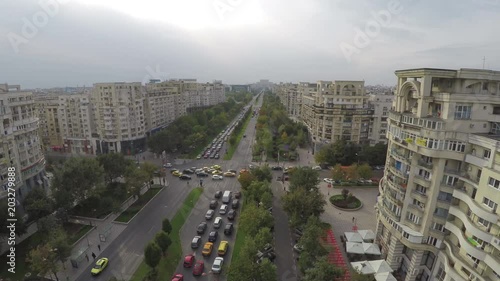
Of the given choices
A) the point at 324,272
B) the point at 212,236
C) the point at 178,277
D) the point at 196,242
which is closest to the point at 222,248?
the point at 212,236

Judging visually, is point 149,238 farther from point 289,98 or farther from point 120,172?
point 289,98

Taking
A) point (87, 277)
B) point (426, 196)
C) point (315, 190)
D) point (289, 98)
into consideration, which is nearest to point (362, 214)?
point (315, 190)

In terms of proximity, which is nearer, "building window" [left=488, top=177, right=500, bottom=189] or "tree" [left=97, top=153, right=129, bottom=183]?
"building window" [left=488, top=177, right=500, bottom=189]

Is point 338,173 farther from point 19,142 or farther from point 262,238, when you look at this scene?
point 19,142

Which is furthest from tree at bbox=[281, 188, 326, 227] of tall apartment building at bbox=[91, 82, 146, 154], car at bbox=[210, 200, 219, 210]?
tall apartment building at bbox=[91, 82, 146, 154]

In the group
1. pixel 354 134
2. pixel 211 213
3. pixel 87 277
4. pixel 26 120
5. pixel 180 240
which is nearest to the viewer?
pixel 87 277

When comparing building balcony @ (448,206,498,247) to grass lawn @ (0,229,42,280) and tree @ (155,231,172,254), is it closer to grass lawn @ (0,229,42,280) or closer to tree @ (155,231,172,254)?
tree @ (155,231,172,254)

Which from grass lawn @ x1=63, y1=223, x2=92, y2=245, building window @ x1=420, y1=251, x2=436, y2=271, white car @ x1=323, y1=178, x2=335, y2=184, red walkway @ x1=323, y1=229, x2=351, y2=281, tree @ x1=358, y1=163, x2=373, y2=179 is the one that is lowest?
red walkway @ x1=323, y1=229, x2=351, y2=281
